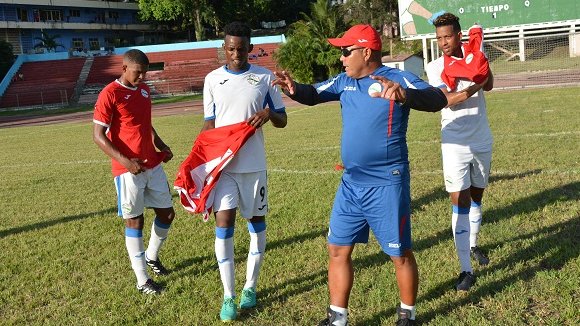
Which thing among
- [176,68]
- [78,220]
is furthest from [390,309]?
[176,68]

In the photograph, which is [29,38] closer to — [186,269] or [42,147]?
[42,147]

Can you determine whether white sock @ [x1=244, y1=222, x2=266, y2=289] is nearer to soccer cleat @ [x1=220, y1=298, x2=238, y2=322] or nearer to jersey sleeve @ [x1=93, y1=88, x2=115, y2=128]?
soccer cleat @ [x1=220, y1=298, x2=238, y2=322]

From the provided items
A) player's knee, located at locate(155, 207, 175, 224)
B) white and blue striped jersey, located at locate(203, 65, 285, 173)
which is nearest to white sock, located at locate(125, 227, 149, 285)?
player's knee, located at locate(155, 207, 175, 224)

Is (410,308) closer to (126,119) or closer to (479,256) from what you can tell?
(479,256)

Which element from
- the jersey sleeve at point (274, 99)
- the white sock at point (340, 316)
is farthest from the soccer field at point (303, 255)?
the jersey sleeve at point (274, 99)

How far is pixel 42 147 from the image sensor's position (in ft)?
59.6

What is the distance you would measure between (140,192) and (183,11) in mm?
67047

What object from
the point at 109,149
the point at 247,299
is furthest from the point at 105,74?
the point at 247,299

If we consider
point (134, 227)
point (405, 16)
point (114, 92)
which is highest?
point (405, 16)

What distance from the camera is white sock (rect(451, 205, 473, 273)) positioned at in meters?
4.87

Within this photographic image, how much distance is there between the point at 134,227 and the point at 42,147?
1436 cm

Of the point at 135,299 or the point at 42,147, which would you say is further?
the point at 42,147

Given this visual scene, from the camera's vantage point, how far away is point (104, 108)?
195 inches

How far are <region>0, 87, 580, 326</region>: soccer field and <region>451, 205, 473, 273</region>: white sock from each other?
0.18 meters
